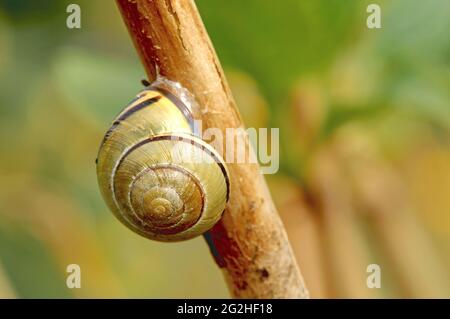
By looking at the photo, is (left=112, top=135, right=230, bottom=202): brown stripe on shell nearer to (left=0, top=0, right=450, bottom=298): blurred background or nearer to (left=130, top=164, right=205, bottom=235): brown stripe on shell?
(left=130, top=164, right=205, bottom=235): brown stripe on shell

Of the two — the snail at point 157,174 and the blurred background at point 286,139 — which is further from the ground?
the blurred background at point 286,139

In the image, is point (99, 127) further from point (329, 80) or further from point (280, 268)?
point (280, 268)

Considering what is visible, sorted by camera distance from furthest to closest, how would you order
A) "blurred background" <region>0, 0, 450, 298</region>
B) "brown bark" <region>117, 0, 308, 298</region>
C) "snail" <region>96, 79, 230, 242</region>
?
"blurred background" <region>0, 0, 450, 298</region>, "snail" <region>96, 79, 230, 242</region>, "brown bark" <region>117, 0, 308, 298</region>

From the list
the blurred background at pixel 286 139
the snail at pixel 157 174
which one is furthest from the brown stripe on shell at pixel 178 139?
the blurred background at pixel 286 139

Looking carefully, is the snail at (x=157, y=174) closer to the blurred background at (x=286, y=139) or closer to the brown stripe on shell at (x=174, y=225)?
the brown stripe on shell at (x=174, y=225)

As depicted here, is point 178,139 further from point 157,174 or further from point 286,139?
point 286,139

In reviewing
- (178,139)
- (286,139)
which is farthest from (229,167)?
(286,139)

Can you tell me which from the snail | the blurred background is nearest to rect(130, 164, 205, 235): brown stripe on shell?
the snail
